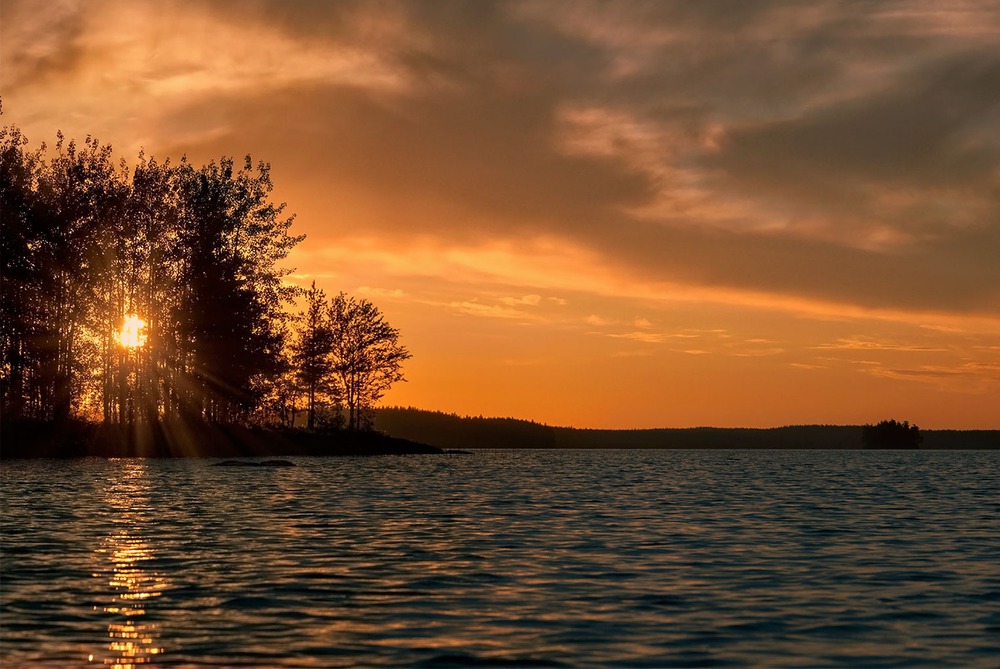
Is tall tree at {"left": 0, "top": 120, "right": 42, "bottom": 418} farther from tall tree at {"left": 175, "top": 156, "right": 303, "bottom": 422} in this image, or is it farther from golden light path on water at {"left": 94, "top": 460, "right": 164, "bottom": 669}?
golden light path on water at {"left": 94, "top": 460, "right": 164, "bottom": 669}

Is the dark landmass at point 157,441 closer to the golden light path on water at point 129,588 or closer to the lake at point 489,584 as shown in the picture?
the lake at point 489,584

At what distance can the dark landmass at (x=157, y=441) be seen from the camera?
7325cm

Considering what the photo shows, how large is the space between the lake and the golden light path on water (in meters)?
0.07

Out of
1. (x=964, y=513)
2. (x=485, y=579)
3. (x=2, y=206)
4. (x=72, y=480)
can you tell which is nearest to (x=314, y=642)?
(x=485, y=579)

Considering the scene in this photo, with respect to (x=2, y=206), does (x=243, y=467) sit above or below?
below

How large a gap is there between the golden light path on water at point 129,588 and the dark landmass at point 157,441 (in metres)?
41.4

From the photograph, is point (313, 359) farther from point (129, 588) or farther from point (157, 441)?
point (129, 588)

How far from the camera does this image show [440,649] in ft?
45.2

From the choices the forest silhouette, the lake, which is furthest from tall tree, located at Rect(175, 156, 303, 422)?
the lake

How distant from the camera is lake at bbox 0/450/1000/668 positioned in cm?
1385

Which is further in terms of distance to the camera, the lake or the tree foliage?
the tree foliage

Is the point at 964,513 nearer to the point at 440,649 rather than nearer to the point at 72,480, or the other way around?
the point at 440,649

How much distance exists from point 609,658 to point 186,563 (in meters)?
11.7

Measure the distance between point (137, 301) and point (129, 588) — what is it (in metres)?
65.5
